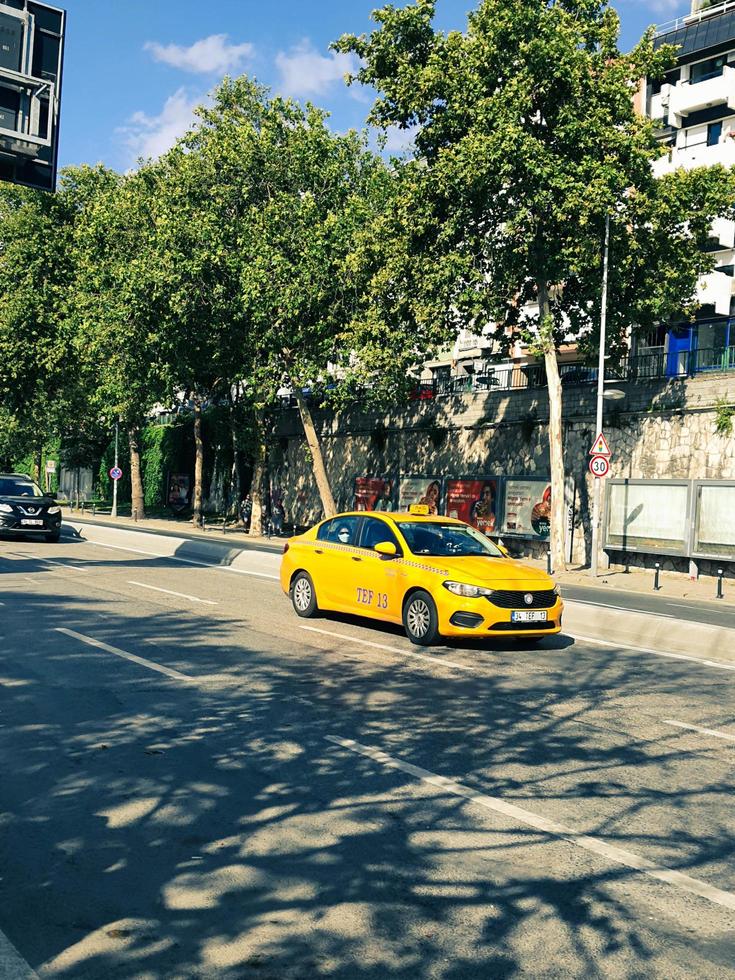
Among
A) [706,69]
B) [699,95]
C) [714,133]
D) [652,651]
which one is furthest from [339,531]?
[706,69]

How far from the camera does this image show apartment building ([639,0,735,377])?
140ft

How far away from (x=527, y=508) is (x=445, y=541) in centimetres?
2245

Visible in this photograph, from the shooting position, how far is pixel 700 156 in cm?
4547

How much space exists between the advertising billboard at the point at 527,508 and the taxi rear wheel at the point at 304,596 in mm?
20653

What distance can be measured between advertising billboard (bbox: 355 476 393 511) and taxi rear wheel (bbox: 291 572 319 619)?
28038 millimetres

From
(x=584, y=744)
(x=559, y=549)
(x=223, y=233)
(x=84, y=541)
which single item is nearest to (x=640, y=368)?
(x=559, y=549)

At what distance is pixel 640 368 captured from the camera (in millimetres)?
31438

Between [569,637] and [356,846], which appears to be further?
[569,637]

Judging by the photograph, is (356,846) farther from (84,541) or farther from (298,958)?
(84,541)

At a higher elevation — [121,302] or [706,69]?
[706,69]

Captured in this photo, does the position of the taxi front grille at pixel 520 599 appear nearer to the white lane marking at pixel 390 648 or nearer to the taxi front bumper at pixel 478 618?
the taxi front bumper at pixel 478 618

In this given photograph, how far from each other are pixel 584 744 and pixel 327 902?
3476 mm

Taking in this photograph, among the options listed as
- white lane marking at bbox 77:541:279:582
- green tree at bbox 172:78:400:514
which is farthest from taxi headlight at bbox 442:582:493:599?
green tree at bbox 172:78:400:514

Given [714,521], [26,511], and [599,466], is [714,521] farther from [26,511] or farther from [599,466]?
[26,511]
